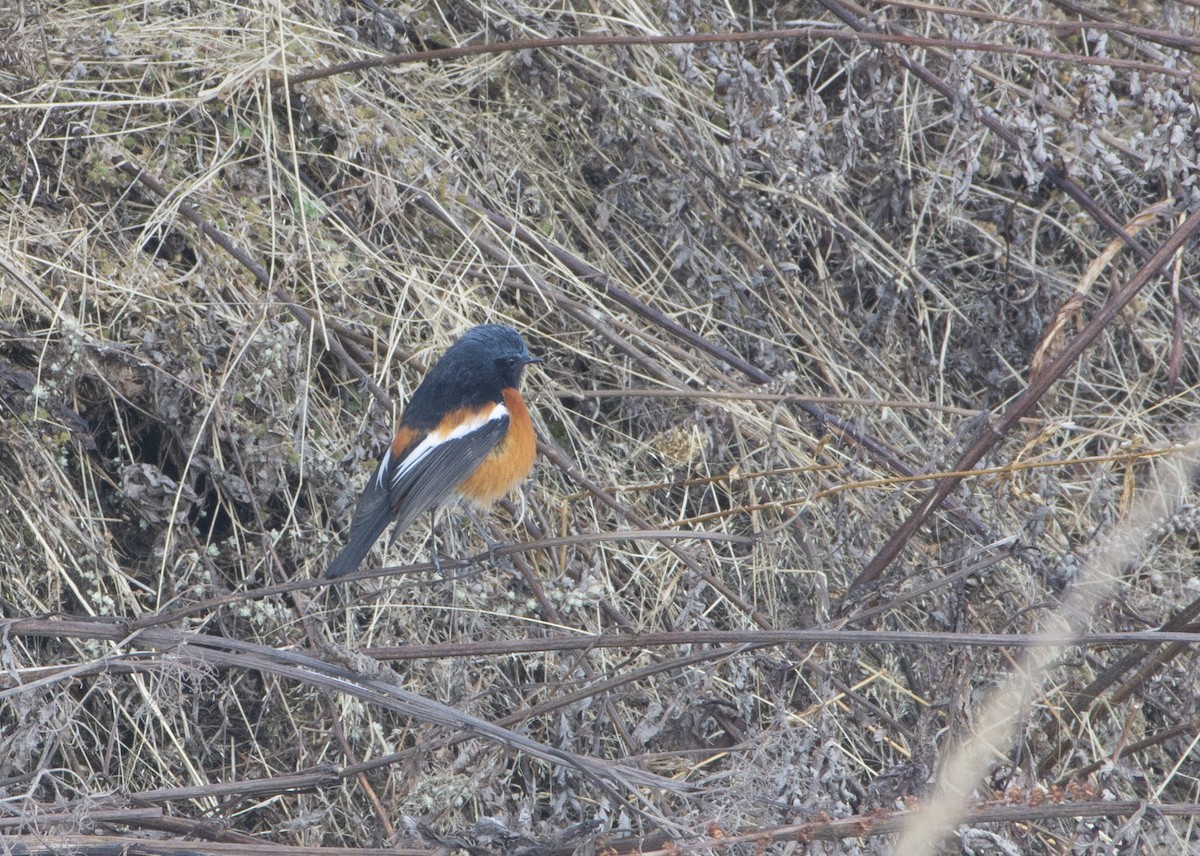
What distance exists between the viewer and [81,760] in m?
3.57

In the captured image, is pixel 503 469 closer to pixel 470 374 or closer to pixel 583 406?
pixel 470 374

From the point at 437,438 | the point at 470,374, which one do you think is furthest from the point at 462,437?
the point at 470,374

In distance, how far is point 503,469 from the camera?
3900 millimetres

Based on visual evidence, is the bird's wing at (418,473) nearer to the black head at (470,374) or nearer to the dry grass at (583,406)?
the black head at (470,374)

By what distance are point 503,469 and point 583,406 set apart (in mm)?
760

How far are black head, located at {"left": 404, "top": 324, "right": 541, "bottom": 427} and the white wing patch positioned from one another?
4cm

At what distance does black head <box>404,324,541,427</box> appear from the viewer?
390 cm

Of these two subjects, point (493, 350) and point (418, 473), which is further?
point (493, 350)

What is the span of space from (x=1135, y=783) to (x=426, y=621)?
2.15 m

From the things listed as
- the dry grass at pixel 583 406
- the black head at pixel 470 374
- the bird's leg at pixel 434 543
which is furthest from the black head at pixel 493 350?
the bird's leg at pixel 434 543

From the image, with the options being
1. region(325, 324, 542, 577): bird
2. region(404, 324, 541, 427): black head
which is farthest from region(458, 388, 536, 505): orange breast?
region(404, 324, 541, 427): black head

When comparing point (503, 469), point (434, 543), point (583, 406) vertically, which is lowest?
point (434, 543)

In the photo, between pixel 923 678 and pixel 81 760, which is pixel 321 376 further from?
pixel 923 678

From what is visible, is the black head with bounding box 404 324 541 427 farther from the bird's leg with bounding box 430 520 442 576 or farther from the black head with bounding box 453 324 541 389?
the bird's leg with bounding box 430 520 442 576
